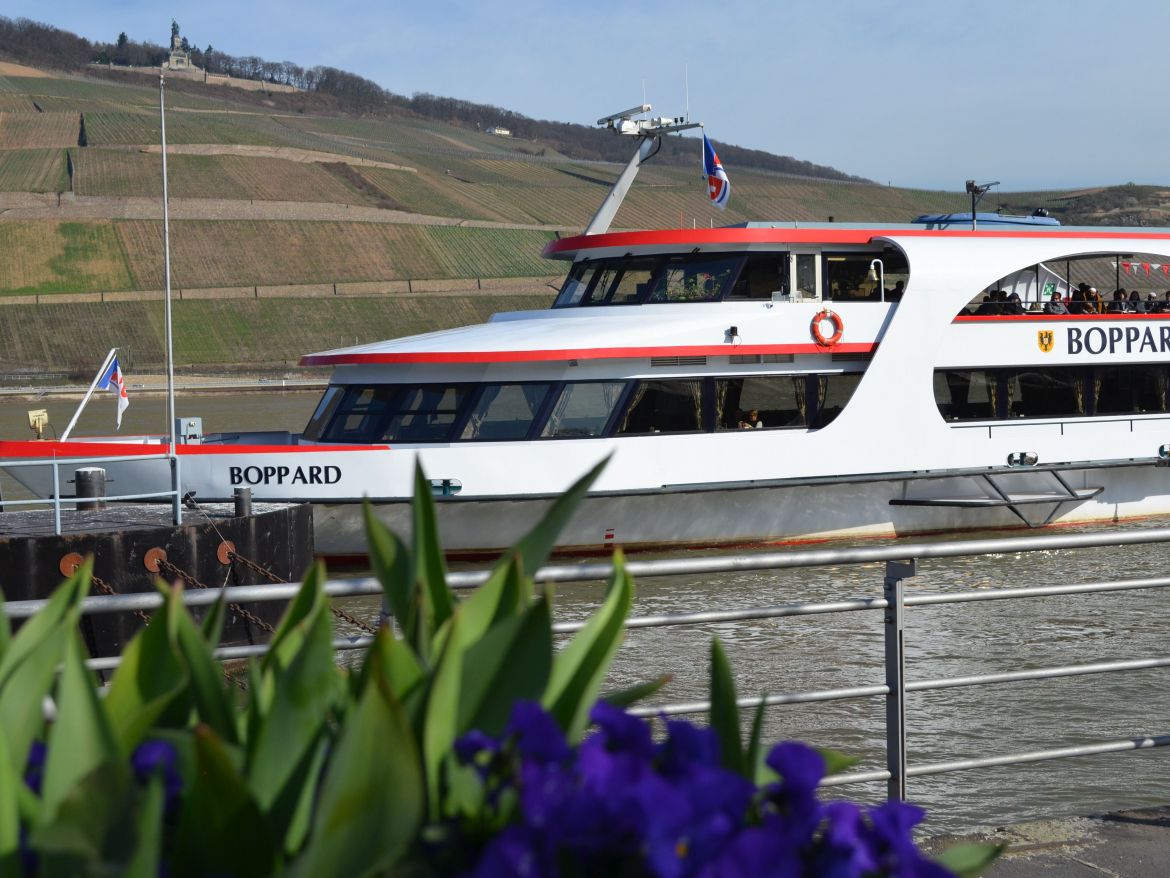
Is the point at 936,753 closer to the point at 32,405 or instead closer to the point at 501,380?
the point at 501,380

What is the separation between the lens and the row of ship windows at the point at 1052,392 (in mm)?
14703

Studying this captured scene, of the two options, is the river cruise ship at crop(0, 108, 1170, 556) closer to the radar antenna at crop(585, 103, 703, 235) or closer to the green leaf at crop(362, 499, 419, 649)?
the radar antenna at crop(585, 103, 703, 235)

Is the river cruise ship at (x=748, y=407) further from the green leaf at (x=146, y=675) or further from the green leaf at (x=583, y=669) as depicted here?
the green leaf at (x=583, y=669)

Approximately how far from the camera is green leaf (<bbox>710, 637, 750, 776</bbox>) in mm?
1721

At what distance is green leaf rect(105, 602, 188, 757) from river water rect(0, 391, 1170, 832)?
583cm

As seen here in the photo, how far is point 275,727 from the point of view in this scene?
62.0 inches

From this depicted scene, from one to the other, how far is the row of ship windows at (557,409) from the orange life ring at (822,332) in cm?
41

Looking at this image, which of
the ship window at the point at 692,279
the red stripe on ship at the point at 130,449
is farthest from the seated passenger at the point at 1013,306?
the red stripe on ship at the point at 130,449

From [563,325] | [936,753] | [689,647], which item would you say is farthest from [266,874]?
[563,325]

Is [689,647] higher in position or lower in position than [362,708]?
lower

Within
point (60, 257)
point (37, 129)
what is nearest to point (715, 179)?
point (60, 257)

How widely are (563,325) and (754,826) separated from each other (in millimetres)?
12905

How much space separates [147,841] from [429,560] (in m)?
0.73

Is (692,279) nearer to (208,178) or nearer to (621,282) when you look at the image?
(621,282)
